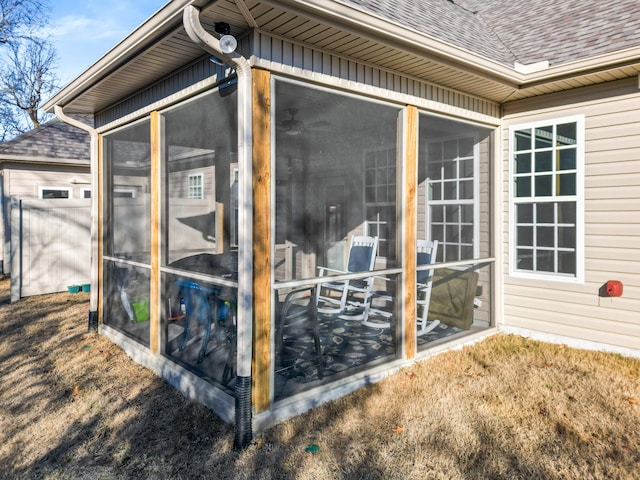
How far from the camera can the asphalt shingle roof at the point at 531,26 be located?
407 cm

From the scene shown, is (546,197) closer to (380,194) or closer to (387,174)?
(387,174)

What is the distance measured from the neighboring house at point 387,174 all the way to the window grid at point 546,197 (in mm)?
21

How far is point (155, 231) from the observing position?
398 cm

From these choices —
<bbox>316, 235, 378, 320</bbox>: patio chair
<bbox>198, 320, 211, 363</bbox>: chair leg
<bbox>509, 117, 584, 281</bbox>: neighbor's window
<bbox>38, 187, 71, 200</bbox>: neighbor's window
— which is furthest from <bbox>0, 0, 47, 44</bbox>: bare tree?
<bbox>509, 117, 584, 281</bbox>: neighbor's window

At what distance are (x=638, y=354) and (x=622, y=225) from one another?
1.19 metres

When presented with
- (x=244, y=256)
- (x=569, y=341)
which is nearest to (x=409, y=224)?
(x=244, y=256)

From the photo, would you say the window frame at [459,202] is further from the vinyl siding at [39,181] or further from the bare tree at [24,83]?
the bare tree at [24,83]

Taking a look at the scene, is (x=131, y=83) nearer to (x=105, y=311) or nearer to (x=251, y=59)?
(x=251, y=59)

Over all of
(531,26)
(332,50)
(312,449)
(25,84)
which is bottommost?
(312,449)

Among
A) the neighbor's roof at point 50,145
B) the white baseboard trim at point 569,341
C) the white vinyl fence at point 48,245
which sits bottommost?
the white baseboard trim at point 569,341

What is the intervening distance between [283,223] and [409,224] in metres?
3.43

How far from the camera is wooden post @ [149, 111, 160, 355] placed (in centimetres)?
394

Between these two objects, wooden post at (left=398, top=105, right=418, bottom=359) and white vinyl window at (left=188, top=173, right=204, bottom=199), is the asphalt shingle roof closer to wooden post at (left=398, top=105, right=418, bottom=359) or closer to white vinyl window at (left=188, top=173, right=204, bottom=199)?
wooden post at (left=398, top=105, right=418, bottom=359)

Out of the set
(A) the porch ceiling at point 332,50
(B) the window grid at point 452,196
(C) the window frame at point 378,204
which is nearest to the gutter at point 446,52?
(A) the porch ceiling at point 332,50
